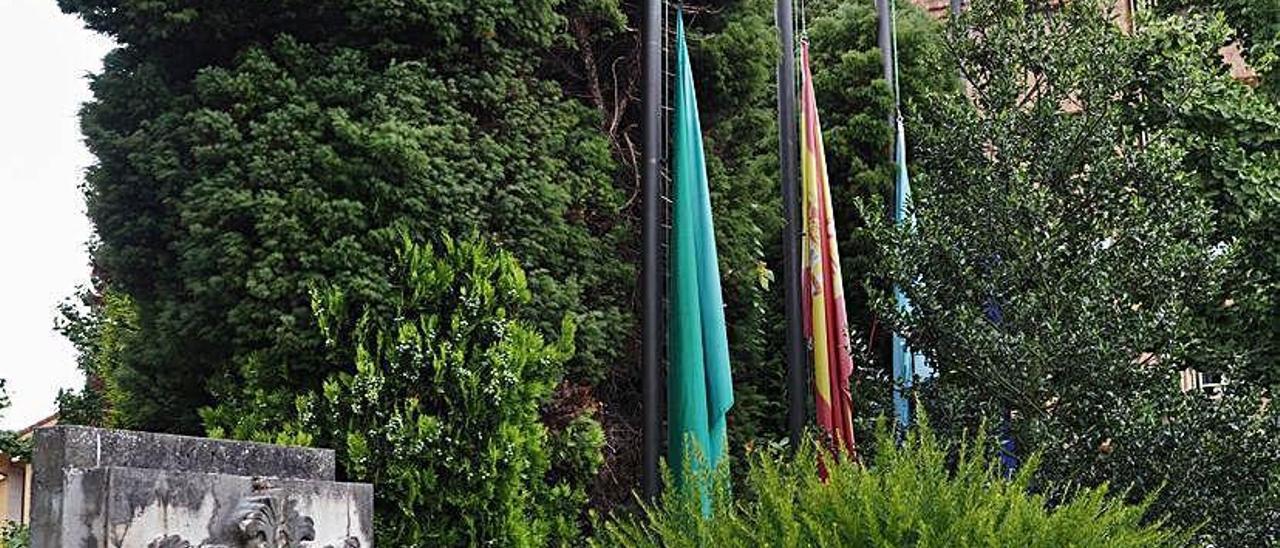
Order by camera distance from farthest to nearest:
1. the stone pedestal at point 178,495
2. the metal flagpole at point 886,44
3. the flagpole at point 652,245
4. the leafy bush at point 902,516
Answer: the metal flagpole at point 886,44 < the flagpole at point 652,245 < the leafy bush at point 902,516 < the stone pedestal at point 178,495

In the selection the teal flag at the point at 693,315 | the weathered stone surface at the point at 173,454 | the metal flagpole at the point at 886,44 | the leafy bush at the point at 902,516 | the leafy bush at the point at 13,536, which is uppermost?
the metal flagpole at the point at 886,44

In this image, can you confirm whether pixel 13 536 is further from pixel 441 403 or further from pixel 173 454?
pixel 173 454

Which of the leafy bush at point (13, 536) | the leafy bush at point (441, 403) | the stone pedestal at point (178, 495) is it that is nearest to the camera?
the stone pedestal at point (178, 495)

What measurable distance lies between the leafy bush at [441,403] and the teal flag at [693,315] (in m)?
1.52

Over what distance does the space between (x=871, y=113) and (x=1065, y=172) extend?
373 cm

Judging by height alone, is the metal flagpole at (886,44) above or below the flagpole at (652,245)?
above

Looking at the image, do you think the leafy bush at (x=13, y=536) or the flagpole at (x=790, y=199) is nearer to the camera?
the flagpole at (x=790, y=199)

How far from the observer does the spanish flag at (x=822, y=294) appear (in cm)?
1141

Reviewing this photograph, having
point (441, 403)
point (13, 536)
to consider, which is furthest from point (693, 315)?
point (13, 536)

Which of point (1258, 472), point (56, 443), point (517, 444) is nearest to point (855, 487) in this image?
point (517, 444)

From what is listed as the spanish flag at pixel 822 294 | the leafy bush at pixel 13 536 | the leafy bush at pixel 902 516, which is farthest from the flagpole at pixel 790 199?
the leafy bush at pixel 13 536

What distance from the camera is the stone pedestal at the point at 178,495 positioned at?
15.3 feet

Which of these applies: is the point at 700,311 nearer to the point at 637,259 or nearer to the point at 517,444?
the point at 637,259

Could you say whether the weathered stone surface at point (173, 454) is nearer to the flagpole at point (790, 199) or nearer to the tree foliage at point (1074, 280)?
the tree foliage at point (1074, 280)
